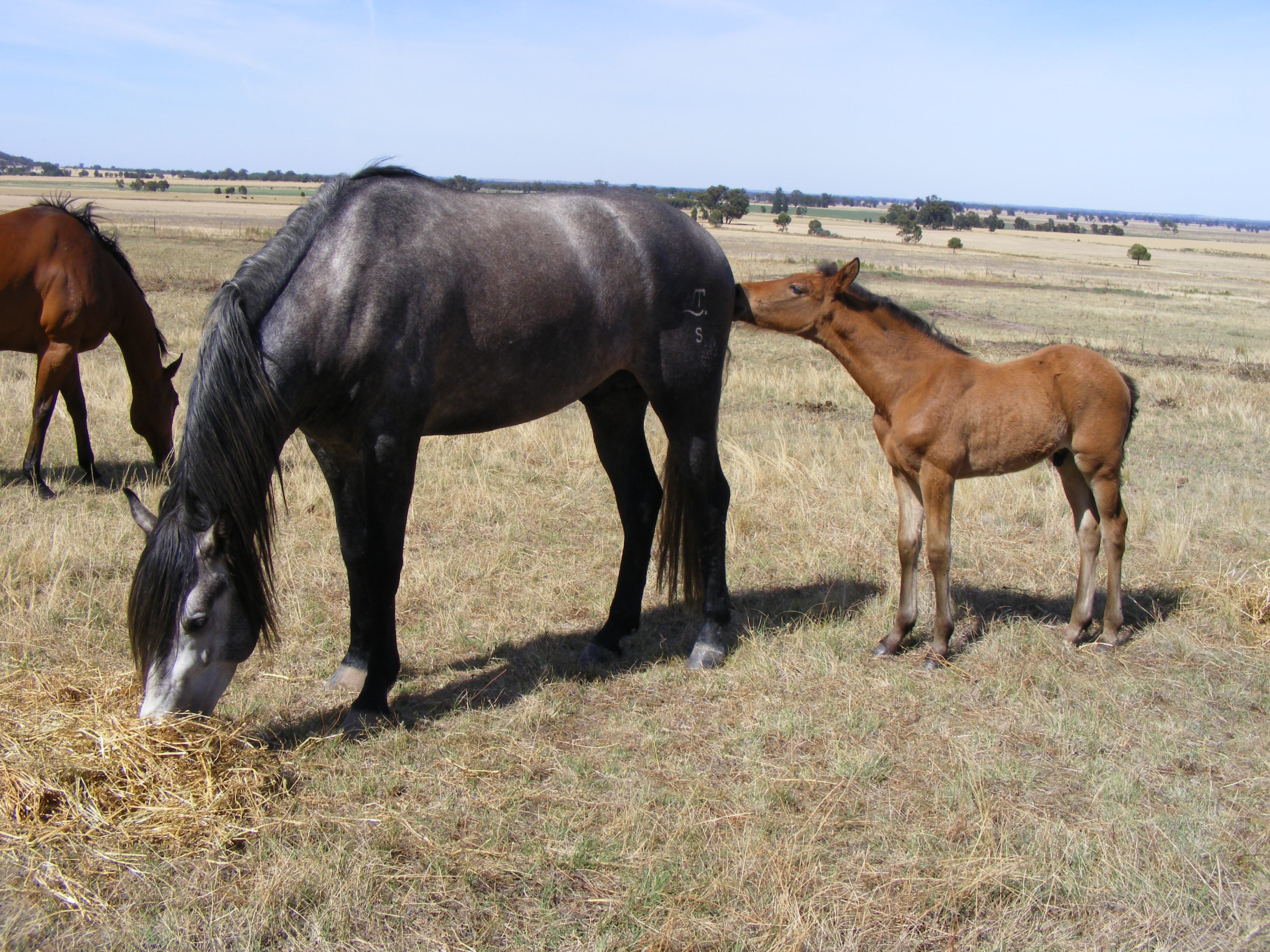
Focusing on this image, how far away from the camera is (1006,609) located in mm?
5168

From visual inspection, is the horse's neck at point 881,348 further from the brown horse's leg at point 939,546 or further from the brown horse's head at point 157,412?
the brown horse's head at point 157,412

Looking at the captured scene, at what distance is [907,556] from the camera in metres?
4.57

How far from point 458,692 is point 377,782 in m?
0.81

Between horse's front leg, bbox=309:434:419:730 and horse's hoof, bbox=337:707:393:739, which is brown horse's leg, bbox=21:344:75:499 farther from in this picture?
horse's hoof, bbox=337:707:393:739

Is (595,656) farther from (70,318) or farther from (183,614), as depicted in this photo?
(70,318)

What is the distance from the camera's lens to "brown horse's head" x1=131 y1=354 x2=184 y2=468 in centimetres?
702

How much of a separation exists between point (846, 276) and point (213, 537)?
3.17 m

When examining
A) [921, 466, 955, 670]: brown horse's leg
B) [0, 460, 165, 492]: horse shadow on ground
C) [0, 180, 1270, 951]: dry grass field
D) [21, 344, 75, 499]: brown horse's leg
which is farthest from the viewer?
[0, 460, 165, 492]: horse shadow on ground

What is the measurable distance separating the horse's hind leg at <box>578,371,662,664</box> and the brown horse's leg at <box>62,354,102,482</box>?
4.50 meters

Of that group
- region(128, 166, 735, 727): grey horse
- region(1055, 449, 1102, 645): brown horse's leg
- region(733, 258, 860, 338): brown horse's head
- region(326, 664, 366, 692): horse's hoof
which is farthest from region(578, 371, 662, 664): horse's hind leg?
region(1055, 449, 1102, 645): brown horse's leg

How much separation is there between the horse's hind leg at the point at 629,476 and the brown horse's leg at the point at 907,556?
129 cm

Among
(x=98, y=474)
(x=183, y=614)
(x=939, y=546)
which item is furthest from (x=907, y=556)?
(x=98, y=474)

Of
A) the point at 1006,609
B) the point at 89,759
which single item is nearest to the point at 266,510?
the point at 89,759

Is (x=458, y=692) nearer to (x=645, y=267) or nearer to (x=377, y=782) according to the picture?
(x=377, y=782)
